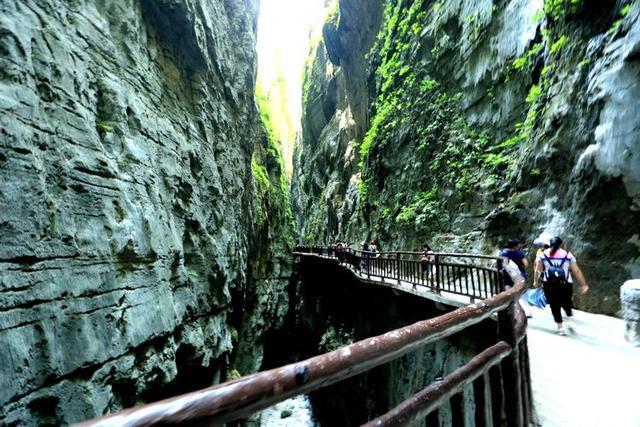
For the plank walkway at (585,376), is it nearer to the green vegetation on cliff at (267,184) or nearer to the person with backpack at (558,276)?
the person with backpack at (558,276)

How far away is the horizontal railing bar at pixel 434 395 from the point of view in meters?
1.27

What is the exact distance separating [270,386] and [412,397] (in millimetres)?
758

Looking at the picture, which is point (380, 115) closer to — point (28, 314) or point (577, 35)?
point (577, 35)

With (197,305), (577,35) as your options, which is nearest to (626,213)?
(577,35)

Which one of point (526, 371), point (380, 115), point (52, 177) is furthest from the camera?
point (380, 115)

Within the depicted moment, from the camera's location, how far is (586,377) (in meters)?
4.20

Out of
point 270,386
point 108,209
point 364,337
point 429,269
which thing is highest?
point 108,209

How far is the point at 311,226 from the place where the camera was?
4406 centimetres

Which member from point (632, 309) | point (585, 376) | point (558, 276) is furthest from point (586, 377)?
point (558, 276)

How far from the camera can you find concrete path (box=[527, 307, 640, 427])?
3254 millimetres

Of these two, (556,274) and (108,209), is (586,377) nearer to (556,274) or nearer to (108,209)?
(556,274)

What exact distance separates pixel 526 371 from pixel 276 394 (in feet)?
8.21

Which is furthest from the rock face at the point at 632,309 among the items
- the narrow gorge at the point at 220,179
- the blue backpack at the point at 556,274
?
the narrow gorge at the point at 220,179

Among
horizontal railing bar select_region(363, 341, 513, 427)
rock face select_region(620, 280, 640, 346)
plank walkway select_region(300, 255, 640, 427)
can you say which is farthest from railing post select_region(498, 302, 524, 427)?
rock face select_region(620, 280, 640, 346)
